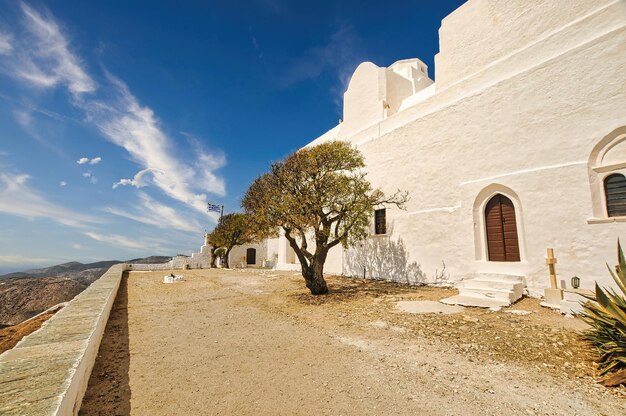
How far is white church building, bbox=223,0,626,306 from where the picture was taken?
292 inches

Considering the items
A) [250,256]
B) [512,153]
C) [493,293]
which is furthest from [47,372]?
[250,256]

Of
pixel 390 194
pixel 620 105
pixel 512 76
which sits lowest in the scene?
pixel 390 194

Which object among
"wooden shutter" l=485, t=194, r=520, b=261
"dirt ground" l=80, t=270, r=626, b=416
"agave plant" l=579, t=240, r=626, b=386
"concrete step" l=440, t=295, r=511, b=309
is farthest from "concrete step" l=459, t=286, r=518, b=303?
"agave plant" l=579, t=240, r=626, b=386

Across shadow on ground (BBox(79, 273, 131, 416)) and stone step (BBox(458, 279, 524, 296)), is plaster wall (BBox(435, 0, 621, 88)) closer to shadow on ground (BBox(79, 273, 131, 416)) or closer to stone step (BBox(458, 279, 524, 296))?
stone step (BBox(458, 279, 524, 296))

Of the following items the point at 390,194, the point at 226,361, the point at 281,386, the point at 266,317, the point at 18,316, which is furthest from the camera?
the point at 390,194

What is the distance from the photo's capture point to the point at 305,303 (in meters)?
8.44

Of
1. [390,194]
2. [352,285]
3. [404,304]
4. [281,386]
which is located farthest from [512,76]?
[281,386]

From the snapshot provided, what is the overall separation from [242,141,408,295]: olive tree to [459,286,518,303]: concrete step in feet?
12.7

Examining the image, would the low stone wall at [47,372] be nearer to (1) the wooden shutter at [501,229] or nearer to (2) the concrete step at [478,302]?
(2) the concrete step at [478,302]

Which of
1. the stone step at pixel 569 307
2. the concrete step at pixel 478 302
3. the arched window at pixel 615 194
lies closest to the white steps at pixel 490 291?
the concrete step at pixel 478 302

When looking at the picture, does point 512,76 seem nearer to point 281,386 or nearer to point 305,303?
point 305,303

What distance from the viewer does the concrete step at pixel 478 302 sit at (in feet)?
23.3

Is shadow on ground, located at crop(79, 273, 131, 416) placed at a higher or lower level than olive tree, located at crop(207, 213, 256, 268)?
lower

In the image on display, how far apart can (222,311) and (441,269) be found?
26.4 feet
